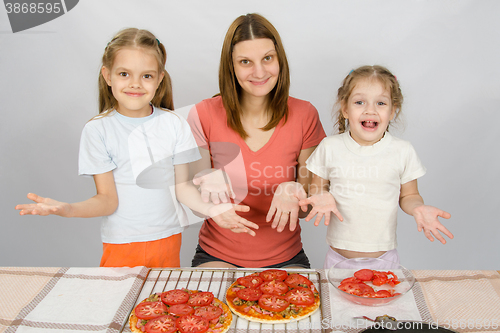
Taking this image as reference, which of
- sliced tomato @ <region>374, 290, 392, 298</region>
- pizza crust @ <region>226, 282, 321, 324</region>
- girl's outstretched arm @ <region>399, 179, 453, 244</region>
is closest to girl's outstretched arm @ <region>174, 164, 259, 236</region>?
pizza crust @ <region>226, 282, 321, 324</region>

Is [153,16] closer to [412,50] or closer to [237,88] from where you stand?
[237,88]

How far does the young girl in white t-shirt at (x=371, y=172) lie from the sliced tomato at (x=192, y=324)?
624 millimetres

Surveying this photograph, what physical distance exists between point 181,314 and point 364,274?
523 mm

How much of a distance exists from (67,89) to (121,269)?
146cm

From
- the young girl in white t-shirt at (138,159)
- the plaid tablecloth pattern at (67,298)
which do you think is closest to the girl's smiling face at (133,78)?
the young girl in white t-shirt at (138,159)

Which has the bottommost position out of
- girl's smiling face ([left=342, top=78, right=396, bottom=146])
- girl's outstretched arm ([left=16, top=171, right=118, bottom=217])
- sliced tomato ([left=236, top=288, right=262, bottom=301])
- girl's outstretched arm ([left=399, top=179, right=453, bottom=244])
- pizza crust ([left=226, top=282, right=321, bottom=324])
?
pizza crust ([left=226, top=282, right=321, bottom=324])

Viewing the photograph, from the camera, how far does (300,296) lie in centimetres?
116

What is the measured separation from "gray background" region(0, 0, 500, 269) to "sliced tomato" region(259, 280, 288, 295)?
1.00 meters

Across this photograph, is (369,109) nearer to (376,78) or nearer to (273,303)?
(376,78)

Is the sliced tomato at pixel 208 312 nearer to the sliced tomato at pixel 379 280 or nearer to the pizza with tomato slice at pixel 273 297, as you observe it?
the pizza with tomato slice at pixel 273 297

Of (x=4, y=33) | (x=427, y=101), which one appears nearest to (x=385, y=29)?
(x=427, y=101)

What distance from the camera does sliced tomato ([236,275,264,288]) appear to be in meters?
1.23

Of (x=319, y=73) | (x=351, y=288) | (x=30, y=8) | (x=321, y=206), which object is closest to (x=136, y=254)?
(x=321, y=206)

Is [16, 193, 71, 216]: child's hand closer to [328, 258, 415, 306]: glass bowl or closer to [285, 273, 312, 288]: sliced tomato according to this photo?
[285, 273, 312, 288]: sliced tomato
